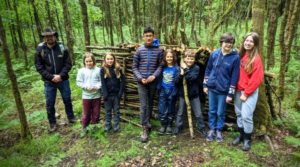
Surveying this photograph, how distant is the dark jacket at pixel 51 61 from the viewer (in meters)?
6.11

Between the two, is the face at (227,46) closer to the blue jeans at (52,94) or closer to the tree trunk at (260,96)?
the tree trunk at (260,96)

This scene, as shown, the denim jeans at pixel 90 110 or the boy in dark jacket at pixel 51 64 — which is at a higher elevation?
the boy in dark jacket at pixel 51 64

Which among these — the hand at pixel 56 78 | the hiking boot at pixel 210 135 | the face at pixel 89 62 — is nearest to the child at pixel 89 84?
the face at pixel 89 62

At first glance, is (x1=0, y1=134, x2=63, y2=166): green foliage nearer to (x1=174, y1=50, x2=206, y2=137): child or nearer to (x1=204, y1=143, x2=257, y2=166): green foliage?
(x1=174, y1=50, x2=206, y2=137): child

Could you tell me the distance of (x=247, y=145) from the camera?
528 centimetres

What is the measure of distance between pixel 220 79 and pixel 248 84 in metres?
0.56

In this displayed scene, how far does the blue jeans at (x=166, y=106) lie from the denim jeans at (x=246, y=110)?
54.4 inches

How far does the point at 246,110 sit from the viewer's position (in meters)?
5.10

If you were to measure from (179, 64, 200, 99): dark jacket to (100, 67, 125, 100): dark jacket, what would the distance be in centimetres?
142

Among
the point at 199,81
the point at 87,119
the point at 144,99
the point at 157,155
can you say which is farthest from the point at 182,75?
the point at 87,119

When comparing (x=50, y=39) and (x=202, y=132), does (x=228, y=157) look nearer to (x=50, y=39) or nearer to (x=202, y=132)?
(x=202, y=132)

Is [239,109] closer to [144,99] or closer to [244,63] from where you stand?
[244,63]

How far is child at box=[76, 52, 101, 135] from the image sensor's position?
599 cm

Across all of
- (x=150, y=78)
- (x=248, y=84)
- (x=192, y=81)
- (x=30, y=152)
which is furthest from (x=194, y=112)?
(x=30, y=152)
